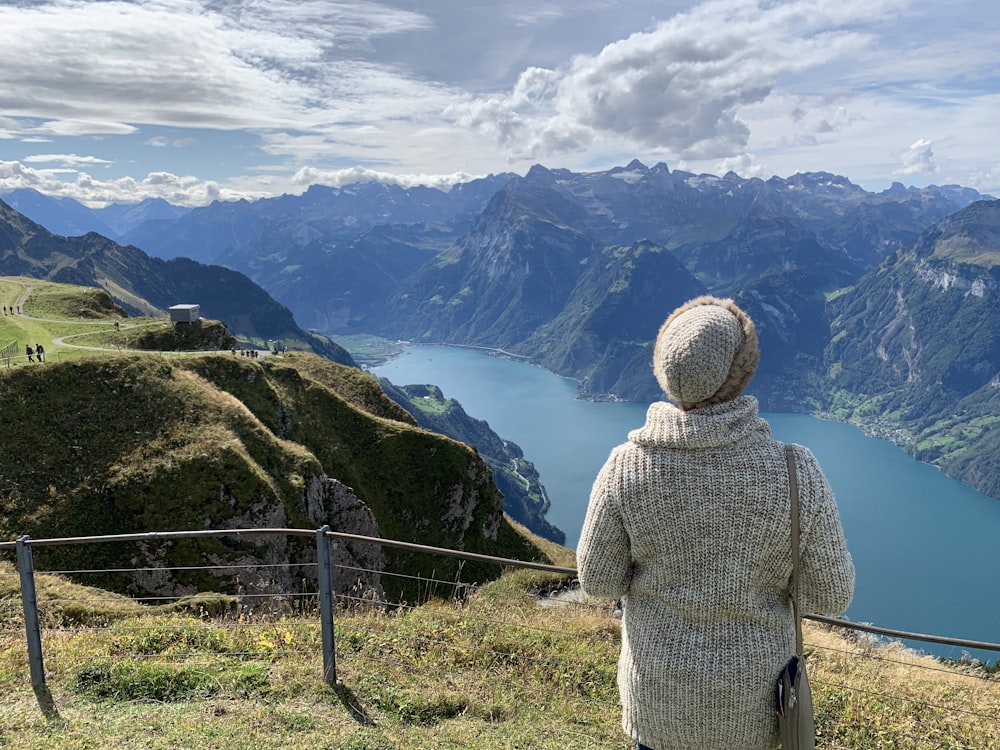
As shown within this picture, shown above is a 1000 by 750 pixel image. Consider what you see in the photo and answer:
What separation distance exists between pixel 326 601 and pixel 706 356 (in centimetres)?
624

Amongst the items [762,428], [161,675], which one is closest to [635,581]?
[762,428]

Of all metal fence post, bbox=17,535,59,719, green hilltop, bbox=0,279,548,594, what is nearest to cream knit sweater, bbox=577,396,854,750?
metal fence post, bbox=17,535,59,719

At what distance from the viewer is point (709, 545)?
4172mm

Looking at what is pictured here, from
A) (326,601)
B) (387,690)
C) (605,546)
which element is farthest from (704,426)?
(387,690)

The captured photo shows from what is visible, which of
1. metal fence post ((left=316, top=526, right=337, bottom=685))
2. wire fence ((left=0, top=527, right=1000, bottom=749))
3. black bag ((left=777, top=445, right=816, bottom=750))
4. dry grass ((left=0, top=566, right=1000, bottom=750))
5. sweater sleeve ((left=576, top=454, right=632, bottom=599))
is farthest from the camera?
wire fence ((left=0, top=527, right=1000, bottom=749))

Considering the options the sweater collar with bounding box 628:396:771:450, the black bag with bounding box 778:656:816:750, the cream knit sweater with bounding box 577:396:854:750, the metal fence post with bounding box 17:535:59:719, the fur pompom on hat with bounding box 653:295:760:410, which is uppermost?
the fur pompom on hat with bounding box 653:295:760:410

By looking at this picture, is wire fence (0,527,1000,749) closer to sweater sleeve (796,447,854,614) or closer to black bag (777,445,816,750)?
black bag (777,445,816,750)

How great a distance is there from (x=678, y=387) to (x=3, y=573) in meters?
23.6

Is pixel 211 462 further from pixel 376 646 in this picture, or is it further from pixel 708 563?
pixel 708 563

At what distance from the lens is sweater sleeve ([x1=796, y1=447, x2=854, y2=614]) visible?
400cm

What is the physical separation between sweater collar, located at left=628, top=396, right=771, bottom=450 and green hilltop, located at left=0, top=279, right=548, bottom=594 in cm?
3062

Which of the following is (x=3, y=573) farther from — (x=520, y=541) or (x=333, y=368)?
(x=333, y=368)

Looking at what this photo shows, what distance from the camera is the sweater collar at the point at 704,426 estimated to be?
395 centimetres

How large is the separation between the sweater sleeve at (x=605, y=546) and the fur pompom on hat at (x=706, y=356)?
63 cm
